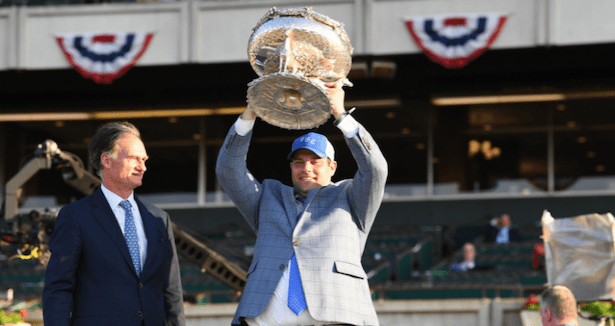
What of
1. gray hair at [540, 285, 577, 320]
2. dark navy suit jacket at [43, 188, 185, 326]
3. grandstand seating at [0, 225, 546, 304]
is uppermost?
dark navy suit jacket at [43, 188, 185, 326]

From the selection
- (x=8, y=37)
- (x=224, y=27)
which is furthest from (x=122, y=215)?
(x=8, y=37)

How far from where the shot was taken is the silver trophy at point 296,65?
13.3 ft

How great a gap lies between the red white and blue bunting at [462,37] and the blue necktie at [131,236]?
13961 millimetres

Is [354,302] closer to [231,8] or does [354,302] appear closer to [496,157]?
[231,8]

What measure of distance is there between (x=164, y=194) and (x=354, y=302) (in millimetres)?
19531

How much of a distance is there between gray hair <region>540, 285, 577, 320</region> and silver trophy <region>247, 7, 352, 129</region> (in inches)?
57.6

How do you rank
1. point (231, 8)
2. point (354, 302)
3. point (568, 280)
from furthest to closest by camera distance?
point (231, 8), point (568, 280), point (354, 302)

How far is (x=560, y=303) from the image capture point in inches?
163

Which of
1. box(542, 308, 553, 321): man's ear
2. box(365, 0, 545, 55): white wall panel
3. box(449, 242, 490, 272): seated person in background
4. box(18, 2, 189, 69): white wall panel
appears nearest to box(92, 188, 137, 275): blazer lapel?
box(542, 308, 553, 321): man's ear

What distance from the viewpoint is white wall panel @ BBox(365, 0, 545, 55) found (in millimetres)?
17484

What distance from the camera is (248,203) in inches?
175

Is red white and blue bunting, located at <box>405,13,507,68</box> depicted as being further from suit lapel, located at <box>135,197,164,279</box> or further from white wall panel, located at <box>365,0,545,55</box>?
suit lapel, located at <box>135,197,164,279</box>

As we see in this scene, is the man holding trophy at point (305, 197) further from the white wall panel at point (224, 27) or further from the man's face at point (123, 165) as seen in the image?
the white wall panel at point (224, 27)

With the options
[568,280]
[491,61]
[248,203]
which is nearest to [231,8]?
[491,61]
